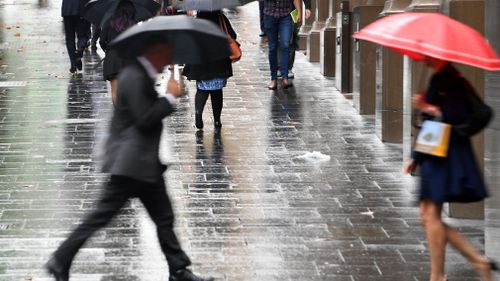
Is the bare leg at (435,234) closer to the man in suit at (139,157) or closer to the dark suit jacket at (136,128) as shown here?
the man in suit at (139,157)

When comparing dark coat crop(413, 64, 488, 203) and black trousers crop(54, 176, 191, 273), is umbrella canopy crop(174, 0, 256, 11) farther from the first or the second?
dark coat crop(413, 64, 488, 203)

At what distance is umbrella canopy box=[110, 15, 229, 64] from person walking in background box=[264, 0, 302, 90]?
29.6ft

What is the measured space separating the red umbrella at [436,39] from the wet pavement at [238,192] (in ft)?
5.63

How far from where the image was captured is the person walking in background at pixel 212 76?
13.8 meters

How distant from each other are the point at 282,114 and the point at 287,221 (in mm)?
5743

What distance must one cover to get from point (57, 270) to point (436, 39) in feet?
9.05

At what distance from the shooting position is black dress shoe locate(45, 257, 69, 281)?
7571mm

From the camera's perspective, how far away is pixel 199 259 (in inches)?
336

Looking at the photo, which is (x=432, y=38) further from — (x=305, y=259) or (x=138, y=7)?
(x=138, y=7)

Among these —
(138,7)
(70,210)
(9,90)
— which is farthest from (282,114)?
(70,210)

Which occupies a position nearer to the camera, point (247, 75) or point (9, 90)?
point (9, 90)

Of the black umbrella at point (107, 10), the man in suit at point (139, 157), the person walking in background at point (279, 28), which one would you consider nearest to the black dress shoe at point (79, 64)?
the person walking in background at point (279, 28)

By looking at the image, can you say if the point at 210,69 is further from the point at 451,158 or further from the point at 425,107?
the point at 451,158

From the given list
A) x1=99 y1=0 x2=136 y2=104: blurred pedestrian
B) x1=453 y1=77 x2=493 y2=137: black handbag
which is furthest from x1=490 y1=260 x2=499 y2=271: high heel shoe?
x1=99 y1=0 x2=136 y2=104: blurred pedestrian
